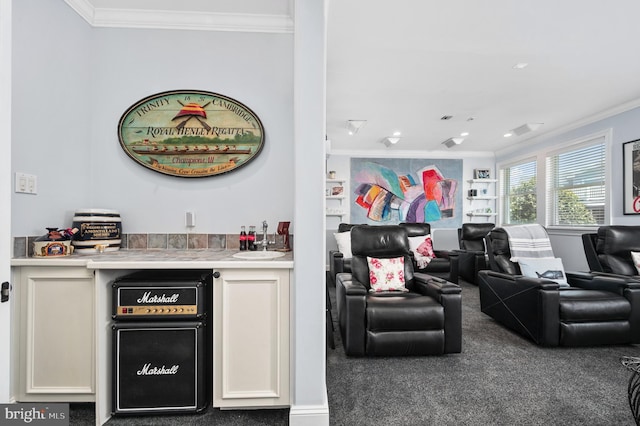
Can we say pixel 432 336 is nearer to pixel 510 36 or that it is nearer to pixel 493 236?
pixel 493 236

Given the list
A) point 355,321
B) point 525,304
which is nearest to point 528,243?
point 525,304

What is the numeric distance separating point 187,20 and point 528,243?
3735mm

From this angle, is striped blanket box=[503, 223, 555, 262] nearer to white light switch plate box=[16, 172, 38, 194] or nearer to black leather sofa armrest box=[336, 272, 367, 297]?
black leather sofa armrest box=[336, 272, 367, 297]

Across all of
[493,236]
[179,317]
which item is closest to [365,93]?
[493,236]

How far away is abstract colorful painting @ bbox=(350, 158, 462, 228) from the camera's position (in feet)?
21.3

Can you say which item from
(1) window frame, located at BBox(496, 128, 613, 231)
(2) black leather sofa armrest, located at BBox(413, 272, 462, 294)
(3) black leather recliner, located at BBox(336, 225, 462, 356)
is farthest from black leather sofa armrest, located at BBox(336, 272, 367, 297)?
(1) window frame, located at BBox(496, 128, 613, 231)

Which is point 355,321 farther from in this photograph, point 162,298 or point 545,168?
point 545,168

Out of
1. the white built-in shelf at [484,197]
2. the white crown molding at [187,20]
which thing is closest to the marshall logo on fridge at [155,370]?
the white crown molding at [187,20]

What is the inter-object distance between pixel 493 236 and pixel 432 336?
160 centimetres

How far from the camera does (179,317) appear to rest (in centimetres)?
164

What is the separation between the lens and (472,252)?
5277mm

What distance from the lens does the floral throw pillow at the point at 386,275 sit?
114 inches

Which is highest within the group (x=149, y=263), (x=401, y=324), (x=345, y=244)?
(x=149, y=263)
